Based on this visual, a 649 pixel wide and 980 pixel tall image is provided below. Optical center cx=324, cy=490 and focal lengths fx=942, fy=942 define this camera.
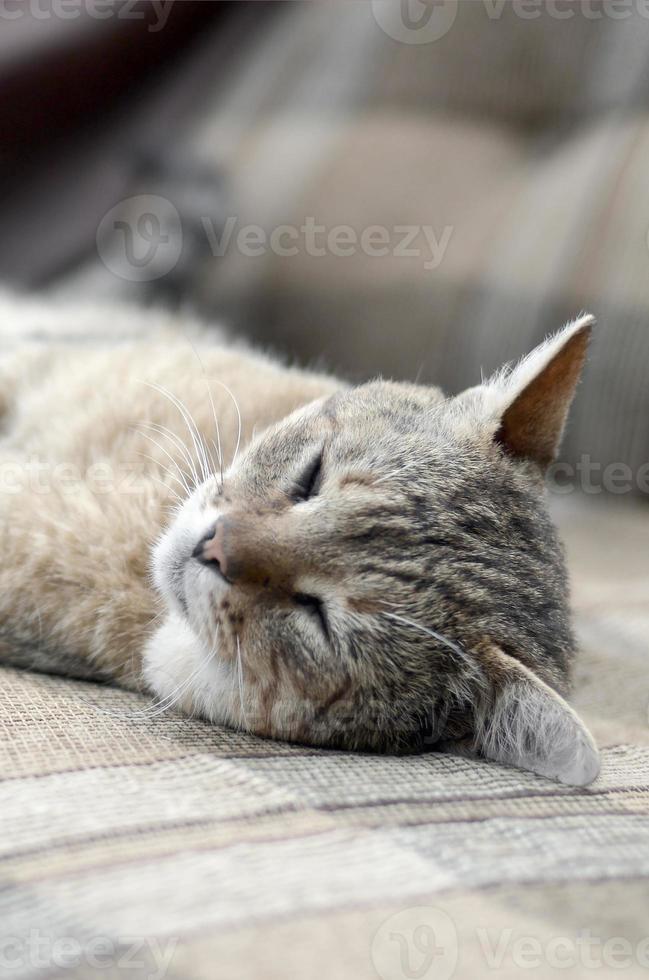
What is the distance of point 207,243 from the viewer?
288 centimetres

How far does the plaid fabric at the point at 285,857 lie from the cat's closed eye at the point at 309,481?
0.34 metres

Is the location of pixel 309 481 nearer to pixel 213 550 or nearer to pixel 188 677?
pixel 213 550

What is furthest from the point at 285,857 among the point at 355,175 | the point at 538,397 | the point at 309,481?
the point at 355,175

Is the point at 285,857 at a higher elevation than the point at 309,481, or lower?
lower

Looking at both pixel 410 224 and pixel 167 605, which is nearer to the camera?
pixel 167 605

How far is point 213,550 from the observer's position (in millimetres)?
1282

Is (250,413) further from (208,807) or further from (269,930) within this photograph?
(269,930)

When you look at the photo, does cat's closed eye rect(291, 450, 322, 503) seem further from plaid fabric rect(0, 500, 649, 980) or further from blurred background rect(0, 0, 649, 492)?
blurred background rect(0, 0, 649, 492)

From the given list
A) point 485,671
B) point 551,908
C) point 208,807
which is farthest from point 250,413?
point 551,908

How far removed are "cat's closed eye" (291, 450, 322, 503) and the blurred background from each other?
3.92ft

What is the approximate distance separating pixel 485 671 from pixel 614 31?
1862 mm

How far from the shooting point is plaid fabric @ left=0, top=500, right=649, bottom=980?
0.80 meters

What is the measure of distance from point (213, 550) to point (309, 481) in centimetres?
19

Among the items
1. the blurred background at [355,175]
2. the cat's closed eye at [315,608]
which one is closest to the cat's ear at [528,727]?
the cat's closed eye at [315,608]
